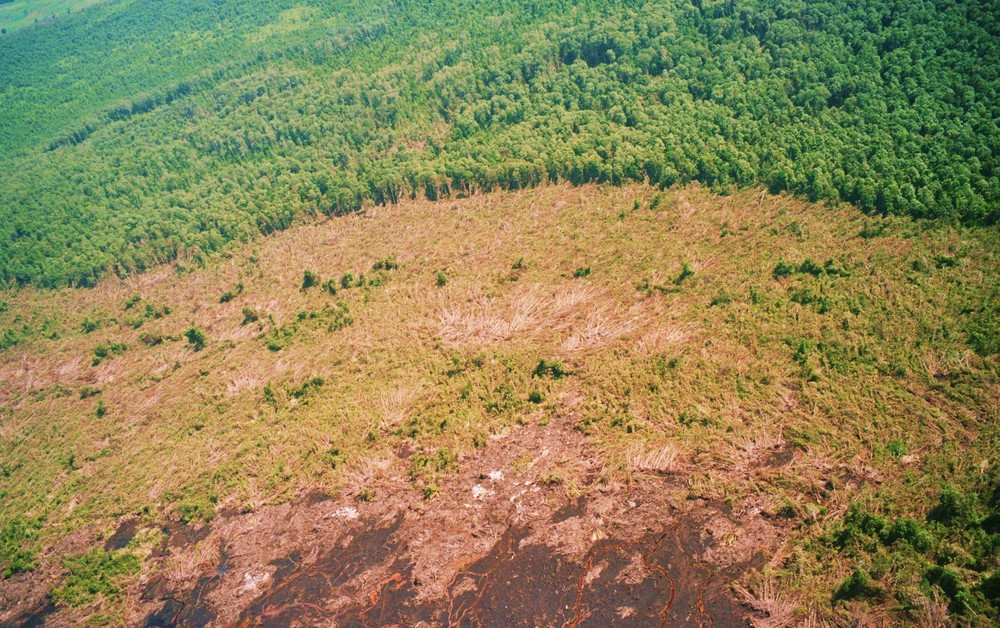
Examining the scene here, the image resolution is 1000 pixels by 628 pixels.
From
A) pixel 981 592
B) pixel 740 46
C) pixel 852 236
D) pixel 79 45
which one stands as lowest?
pixel 981 592

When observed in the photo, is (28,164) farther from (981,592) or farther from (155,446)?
(981,592)

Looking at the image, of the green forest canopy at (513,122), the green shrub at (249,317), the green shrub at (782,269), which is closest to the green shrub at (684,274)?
the green shrub at (782,269)

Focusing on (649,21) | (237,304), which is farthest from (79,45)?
(649,21)

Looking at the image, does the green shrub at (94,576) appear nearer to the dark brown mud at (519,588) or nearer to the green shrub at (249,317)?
the dark brown mud at (519,588)

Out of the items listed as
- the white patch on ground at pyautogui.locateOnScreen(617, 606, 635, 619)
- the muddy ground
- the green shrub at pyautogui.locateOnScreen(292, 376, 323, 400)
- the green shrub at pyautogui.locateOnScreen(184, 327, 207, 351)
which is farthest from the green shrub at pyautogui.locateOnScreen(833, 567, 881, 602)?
the green shrub at pyautogui.locateOnScreen(184, 327, 207, 351)

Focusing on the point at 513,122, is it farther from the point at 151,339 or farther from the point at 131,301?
the point at 131,301

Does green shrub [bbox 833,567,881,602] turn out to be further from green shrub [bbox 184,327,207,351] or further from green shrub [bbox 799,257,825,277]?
green shrub [bbox 184,327,207,351]

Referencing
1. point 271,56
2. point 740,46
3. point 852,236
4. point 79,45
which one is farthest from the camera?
point 79,45
